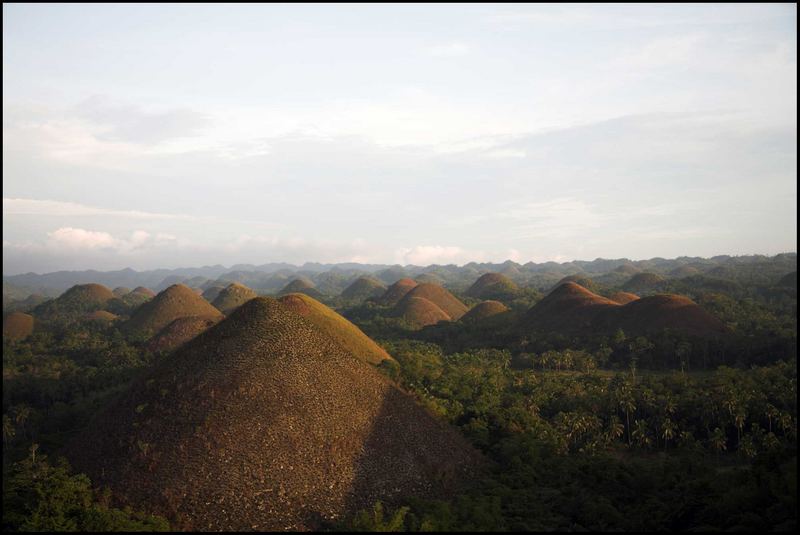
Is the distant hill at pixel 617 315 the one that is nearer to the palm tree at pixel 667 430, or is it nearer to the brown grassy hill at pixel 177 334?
the palm tree at pixel 667 430

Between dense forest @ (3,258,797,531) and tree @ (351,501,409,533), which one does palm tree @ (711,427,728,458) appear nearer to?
dense forest @ (3,258,797,531)

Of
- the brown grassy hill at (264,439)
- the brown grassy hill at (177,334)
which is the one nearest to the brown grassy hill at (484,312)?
the brown grassy hill at (177,334)

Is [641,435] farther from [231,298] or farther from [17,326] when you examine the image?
[17,326]

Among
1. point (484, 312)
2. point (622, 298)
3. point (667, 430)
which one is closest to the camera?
point (667, 430)

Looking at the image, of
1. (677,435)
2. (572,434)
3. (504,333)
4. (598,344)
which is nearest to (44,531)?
(572,434)

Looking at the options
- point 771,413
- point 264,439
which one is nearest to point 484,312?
point 771,413

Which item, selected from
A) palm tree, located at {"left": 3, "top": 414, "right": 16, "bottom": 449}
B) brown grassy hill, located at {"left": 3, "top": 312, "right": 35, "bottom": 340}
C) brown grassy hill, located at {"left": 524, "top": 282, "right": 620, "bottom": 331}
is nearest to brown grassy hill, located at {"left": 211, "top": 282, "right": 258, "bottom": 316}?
brown grassy hill, located at {"left": 3, "top": 312, "right": 35, "bottom": 340}
